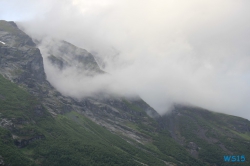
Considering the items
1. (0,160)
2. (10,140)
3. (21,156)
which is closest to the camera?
(0,160)

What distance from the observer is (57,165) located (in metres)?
200

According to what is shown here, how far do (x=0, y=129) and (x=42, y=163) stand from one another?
41518mm

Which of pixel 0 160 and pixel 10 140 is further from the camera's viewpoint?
pixel 10 140

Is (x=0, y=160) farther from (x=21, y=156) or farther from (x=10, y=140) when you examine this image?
(x=10, y=140)

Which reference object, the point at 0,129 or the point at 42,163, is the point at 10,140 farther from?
the point at 42,163

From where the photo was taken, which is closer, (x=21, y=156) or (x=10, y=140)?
(x=21, y=156)

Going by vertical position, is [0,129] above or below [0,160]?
above

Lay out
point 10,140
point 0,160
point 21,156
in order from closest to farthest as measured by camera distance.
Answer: point 0,160 → point 21,156 → point 10,140

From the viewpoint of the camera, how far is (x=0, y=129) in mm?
195250

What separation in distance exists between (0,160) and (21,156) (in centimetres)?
2378

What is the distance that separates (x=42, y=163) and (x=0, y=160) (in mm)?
42503

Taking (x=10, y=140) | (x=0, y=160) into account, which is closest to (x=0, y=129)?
(x=10, y=140)

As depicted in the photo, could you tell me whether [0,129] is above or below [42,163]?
above

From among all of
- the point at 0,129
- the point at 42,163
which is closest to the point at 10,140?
the point at 0,129
